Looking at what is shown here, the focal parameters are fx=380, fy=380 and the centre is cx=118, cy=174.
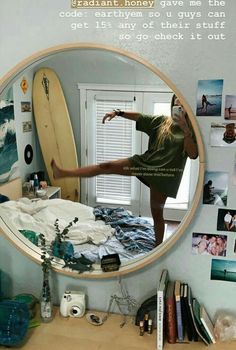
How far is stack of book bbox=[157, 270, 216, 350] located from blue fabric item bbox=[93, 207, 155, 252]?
0.13 metres

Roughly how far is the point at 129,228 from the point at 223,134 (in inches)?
16.8

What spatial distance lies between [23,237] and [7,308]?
25cm

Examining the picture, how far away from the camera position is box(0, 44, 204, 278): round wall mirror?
116 centimetres

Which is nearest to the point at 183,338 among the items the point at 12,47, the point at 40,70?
the point at 40,70

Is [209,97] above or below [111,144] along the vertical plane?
above

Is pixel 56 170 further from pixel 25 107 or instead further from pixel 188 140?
pixel 188 140

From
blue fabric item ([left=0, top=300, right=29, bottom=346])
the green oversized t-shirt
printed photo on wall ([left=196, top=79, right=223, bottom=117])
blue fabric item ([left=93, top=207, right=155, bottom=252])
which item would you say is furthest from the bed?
printed photo on wall ([left=196, top=79, right=223, bottom=117])

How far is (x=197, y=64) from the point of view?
113 centimetres

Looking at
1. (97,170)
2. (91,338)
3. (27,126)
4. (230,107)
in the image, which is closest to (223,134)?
(230,107)

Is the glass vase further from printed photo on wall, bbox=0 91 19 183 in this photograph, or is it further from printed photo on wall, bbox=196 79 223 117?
printed photo on wall, bbox=196 79 223 117

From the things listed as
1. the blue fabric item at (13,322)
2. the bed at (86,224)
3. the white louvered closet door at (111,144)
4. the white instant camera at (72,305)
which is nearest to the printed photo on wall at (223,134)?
the white louvered closet door at (111,144)

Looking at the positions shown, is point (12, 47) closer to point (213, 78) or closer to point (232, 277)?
point (213, 78)

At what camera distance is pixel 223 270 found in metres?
1.23

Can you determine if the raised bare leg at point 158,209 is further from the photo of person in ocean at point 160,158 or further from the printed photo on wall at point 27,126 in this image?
the printed photo on wall at point 27,126
